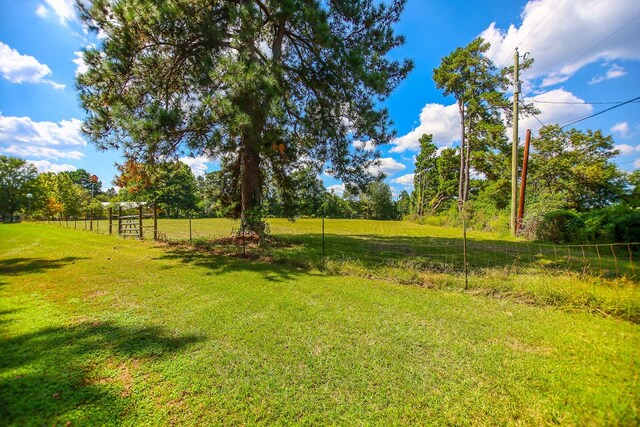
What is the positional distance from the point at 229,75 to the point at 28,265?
7.55 meters

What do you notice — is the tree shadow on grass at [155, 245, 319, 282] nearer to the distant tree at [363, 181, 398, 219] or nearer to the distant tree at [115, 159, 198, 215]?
the distant tree at [115, 159, 198, 215]

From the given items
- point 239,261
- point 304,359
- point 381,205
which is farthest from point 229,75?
point 381,205

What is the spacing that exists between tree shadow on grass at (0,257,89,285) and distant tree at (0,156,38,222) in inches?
1692

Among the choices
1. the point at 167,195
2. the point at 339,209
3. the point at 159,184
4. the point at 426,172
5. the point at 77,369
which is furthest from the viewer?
the point at 339,209

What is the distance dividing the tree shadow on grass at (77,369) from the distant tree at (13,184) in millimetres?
50193

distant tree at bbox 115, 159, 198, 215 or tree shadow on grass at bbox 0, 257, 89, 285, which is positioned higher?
distant tree at bbox 115, 159, 198, 215

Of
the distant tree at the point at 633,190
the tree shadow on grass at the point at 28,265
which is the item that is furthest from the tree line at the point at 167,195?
the distant tree at the point at 633,190

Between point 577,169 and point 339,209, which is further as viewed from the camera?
point 339,209

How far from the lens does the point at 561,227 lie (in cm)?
1063

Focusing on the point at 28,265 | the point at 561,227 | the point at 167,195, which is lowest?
the point at 28,265

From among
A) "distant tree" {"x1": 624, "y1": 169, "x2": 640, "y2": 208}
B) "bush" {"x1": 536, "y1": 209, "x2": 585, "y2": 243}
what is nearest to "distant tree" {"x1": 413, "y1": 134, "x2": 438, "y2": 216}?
"distant tree" {"x1": 624, "y1": 169, "x2": 640, "y2": 208}

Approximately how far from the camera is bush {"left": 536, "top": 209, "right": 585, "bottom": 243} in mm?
9930

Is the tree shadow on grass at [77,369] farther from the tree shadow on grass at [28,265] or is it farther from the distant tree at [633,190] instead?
the distant tree at [633,190]

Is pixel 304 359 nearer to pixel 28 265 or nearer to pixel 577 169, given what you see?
pixel 28 265
